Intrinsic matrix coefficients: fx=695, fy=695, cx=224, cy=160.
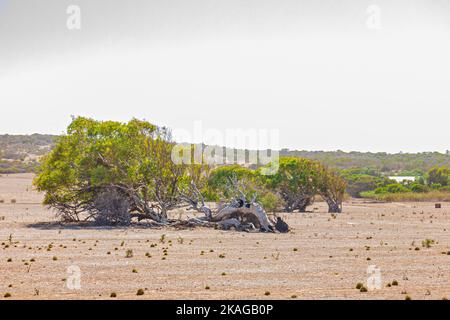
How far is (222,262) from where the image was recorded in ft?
82.3

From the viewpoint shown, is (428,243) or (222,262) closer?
(222,262)

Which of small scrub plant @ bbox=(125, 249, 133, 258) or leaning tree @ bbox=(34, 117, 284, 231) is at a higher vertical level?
leaning tree @ bbox=(34, 117, 284, 231)

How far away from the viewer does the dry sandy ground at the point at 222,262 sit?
18.8 m

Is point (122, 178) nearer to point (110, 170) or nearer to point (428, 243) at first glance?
point (110, 170)

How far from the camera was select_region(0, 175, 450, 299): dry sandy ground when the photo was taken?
18.8m

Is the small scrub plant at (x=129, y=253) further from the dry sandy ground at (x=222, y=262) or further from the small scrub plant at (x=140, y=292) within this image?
the small scrub plant at (x=140, y=292)

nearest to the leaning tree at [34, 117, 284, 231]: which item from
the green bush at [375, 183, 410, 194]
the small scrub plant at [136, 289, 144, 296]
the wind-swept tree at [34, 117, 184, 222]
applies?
the wind-swept tree at [34, 117, 184, 222]

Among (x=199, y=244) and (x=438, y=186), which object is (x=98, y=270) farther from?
(x=438, y=186)

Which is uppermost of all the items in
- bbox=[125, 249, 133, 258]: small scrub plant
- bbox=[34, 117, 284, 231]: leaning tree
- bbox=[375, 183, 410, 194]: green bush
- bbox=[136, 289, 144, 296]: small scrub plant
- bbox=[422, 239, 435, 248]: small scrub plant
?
bbox=[34, 117, 284, 231]: leaning tree

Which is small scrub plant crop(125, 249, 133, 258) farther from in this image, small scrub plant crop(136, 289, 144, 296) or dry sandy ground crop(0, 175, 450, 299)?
small scrub plant crop(136, 289, 144, 296)

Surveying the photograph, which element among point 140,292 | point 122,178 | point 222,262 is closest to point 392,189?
point 122,178

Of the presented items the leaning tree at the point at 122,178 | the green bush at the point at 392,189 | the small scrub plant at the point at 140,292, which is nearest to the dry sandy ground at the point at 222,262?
the small scrub plant at the point at 140,292
